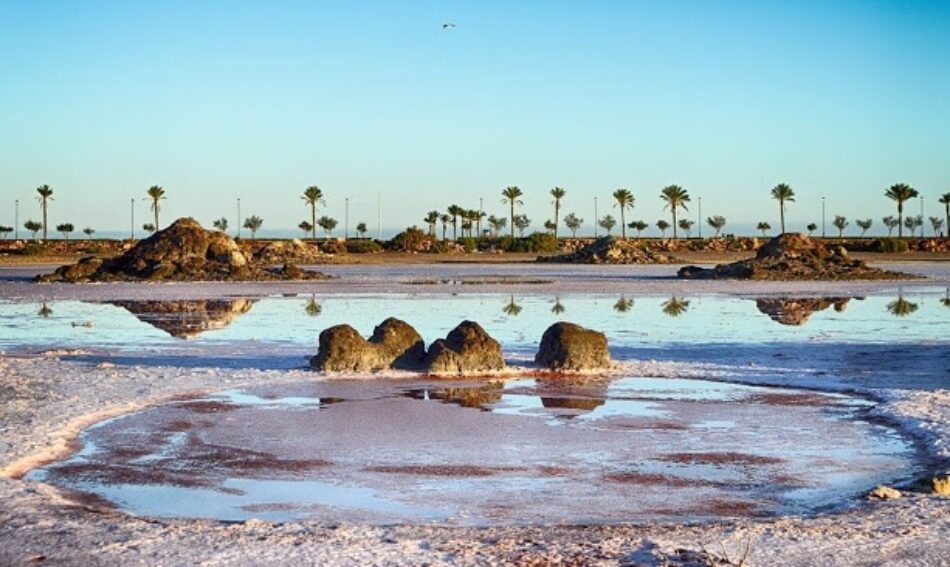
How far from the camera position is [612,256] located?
86.2 meters

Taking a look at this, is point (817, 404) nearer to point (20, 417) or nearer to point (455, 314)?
point (20, 417)

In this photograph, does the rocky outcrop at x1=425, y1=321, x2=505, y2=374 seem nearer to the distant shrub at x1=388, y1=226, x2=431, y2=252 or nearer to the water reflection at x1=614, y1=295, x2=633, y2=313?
the water reflection at x1=614, y1=295, x2=633, y2=313

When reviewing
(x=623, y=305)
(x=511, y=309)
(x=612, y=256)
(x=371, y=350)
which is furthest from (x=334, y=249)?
(x=371, y=350)

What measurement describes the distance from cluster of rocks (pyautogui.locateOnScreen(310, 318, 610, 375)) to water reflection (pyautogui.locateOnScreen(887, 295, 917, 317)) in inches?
640

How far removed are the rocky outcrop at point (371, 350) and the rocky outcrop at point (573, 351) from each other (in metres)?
2.21

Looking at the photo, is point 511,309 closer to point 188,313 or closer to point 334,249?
point 188,313

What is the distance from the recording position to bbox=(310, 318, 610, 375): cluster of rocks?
66.4ft

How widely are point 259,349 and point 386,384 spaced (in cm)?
559

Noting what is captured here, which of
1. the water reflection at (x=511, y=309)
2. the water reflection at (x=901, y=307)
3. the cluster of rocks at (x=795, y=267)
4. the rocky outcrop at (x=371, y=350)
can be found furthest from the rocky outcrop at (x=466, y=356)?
the cluster of rocks at (x=795, y=267)

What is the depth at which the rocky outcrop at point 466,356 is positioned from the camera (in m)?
20.2

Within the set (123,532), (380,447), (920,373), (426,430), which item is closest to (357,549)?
(123,532)

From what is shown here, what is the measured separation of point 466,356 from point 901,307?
70.1 feet

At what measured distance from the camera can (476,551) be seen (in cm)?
898

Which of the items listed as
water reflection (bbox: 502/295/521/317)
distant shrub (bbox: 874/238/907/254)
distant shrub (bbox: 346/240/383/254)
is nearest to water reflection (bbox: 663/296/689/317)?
water reflection (bbox: 502/295/521/317)
